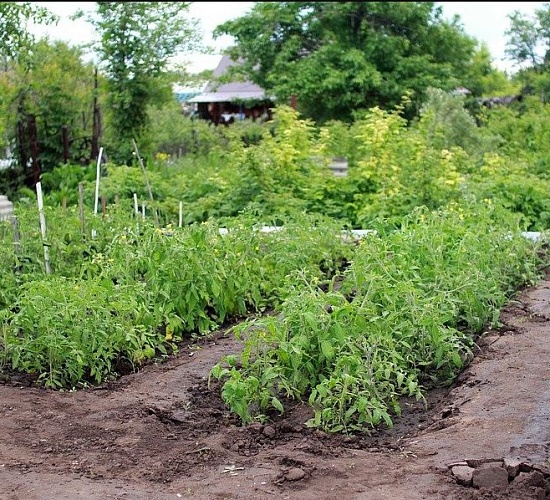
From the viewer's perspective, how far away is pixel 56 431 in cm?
477

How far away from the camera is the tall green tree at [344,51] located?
19078 mm

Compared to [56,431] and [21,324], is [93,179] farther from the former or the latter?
[56,431]

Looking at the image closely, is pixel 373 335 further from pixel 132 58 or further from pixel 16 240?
pixel 132 58

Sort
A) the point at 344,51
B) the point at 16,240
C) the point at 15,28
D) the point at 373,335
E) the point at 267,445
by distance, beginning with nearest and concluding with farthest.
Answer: the point at 267,445, the point at 373,335, the point at 16,240, the point at 15,28, the point at 344,51

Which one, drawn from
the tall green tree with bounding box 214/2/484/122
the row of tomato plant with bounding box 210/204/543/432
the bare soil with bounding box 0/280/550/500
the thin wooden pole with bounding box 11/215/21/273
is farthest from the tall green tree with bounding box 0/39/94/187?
the bare soil with bounding box 0/280/550/500

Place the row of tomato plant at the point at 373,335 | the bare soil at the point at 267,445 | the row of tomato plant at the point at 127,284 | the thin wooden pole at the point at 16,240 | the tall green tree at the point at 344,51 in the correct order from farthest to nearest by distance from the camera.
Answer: the tall green tree at the point at 344,51 → the thin wooden pole at the point at 16,240 → the row of tomato plant at the point at 127,284 → the row of tomato plant at the point at 373,335 → the bare soil at the point at 267,445

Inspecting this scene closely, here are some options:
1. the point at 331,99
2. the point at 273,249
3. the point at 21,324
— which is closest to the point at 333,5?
the point at 331,99

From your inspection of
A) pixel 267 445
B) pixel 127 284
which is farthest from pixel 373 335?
pixel 127 284

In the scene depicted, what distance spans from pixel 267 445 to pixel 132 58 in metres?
11.5

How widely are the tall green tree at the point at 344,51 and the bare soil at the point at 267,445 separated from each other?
13939mm

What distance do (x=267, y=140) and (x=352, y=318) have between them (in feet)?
21.0

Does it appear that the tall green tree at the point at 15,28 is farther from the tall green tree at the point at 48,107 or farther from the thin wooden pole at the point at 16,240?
the thin wooden pole at the point at 16,240

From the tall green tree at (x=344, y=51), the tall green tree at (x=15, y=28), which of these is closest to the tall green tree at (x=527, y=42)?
the tall green tree at (x=344, y=51)

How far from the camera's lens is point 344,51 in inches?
770
